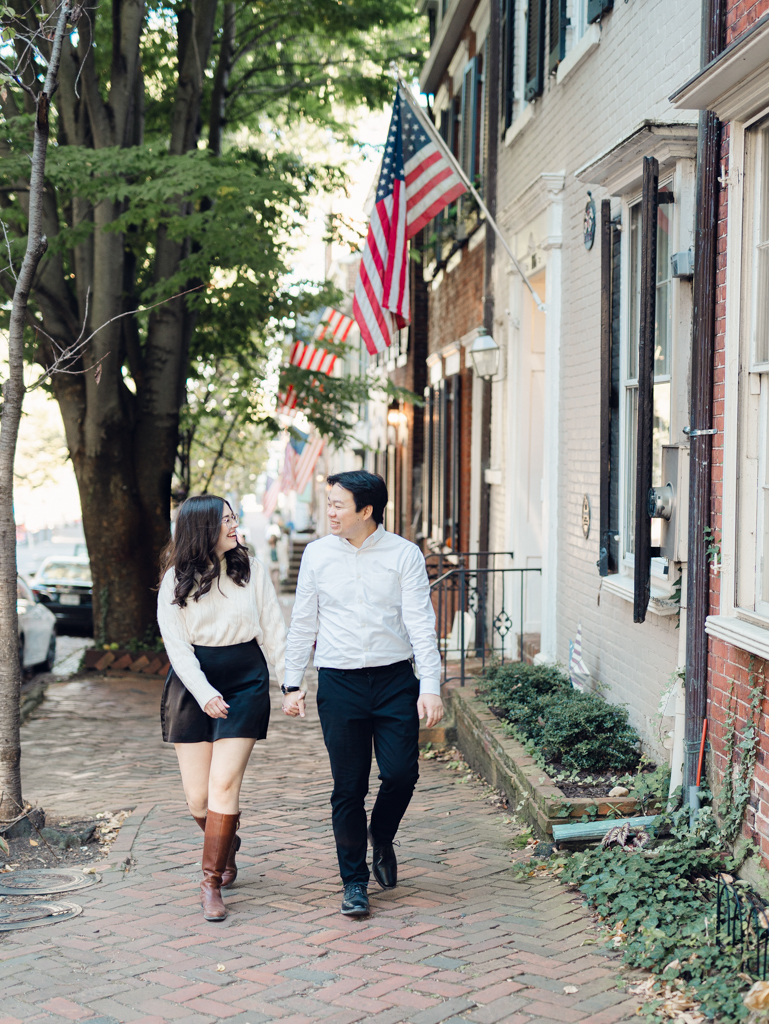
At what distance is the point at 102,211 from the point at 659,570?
8.24m

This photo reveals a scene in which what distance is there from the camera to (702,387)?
466cm

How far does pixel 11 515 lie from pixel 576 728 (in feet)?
10.2

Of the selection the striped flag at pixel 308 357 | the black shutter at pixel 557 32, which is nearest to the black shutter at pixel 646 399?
the black shutter at pixel 557 32

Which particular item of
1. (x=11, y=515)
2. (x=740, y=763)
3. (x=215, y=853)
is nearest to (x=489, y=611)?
(x=11, y=515)

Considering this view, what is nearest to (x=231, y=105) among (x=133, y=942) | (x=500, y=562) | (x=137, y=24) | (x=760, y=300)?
(x=137, y=24)

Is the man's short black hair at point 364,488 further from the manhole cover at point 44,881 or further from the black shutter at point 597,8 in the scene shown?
the black shutter at point 597,8

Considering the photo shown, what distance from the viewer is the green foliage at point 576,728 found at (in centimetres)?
565

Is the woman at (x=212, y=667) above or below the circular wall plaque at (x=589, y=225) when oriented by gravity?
below

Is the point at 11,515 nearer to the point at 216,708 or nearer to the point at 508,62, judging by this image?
the point at 216,708

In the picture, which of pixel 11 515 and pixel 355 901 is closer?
pixel 355 901

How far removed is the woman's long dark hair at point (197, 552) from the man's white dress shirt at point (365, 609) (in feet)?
1.03

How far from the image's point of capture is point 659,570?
5.53 m

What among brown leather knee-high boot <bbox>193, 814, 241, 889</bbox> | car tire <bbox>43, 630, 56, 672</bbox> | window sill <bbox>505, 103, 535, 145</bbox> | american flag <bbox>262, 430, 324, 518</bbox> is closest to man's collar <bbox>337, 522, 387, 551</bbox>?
brown leather knee-high boot <bbox>193, 814, 241, 889</bbox>

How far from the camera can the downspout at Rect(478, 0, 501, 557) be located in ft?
35.3
